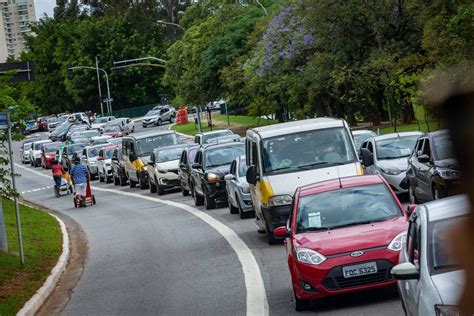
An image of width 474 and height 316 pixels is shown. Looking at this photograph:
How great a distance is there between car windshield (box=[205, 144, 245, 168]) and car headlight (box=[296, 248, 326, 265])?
62.6 feet

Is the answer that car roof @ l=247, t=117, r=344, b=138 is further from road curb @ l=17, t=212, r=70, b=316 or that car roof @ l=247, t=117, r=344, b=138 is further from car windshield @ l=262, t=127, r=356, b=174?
road curb @ l=17, t=212, r=70, b=316

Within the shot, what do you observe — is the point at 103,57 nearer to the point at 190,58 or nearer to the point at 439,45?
the point at 190,58

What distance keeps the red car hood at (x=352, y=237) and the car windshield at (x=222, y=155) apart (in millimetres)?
18609

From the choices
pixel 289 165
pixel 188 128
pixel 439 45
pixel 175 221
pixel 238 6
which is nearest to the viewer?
pixel 289 165

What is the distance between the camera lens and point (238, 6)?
7269 cm

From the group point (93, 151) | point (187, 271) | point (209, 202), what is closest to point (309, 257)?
point (187, 271)

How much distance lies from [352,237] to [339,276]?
22.2 inches

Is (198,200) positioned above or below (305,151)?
below

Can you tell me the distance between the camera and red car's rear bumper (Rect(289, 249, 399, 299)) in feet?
38.3

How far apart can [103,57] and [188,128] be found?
27155 millimetres

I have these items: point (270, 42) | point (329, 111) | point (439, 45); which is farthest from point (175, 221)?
point (329, 111)

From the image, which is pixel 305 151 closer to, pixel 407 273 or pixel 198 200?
pixel 407 273

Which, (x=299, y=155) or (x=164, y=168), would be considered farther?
(x=164, y=168)

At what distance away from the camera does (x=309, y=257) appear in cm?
1181
